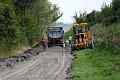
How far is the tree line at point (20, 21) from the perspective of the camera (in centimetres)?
3962

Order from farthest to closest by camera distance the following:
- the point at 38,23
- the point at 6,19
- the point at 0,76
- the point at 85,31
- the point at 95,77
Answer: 1. the point at 38,23
2. the point at 85,31
3. the point at 6,19
4. the point at 0,76
5. the point at 95,77

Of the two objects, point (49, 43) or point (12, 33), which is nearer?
point (12, 33)

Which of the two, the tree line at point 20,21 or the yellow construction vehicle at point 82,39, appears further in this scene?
the yellow construction vehicle at point 82,39

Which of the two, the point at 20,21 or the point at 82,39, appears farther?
the point at 20,21

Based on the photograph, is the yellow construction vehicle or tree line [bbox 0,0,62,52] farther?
the yellow construction vehicle

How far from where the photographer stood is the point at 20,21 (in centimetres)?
5047

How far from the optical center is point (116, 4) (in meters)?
60.6

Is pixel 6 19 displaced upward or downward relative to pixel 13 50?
upward

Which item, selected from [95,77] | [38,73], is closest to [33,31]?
[38,73]

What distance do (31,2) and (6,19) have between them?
17558 mm

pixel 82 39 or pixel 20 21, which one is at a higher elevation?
pixel 20 21

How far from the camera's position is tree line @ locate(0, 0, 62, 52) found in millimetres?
39625

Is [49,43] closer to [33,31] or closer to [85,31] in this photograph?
[33,31]

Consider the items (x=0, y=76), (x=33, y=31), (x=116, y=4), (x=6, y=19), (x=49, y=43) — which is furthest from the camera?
(x=116, y=4)
